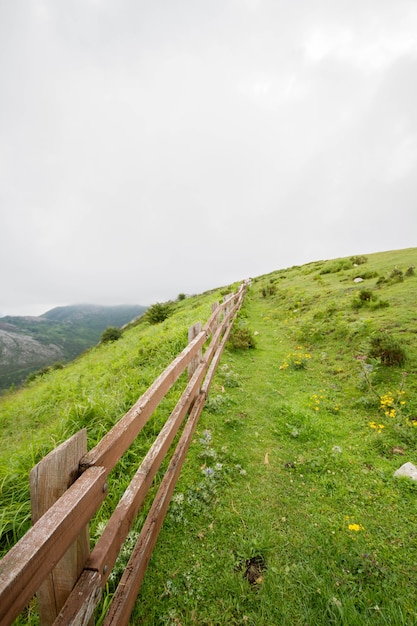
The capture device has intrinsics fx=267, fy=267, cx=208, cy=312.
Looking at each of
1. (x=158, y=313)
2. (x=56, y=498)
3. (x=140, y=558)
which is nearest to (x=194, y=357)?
(x=140, y=558)

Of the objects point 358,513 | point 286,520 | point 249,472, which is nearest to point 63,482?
point 286,520

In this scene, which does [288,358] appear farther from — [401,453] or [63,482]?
[63,482]

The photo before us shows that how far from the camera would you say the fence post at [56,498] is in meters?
1.35

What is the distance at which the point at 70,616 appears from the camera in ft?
4.72

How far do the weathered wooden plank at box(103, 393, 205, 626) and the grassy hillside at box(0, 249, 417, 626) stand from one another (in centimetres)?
33

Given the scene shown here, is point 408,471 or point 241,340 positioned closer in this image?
point 408,471

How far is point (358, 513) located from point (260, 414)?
2552mm

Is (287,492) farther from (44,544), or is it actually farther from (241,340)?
(241,340)

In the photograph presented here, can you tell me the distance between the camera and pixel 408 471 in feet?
13.1

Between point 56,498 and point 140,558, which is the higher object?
point 56,498

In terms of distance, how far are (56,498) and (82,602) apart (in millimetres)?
630

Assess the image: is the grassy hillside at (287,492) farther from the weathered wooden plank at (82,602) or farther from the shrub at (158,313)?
the shrub at (158,313)

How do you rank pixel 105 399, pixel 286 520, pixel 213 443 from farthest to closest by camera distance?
pixel 105 399 < pixel 213 443 < pixel 286 520

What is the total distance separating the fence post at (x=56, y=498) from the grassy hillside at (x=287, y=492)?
1611 millimetres
